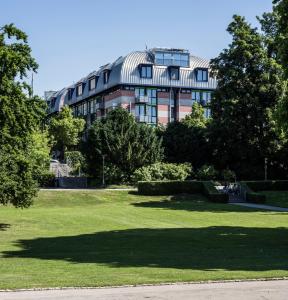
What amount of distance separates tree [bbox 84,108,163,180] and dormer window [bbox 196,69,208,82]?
3171cm

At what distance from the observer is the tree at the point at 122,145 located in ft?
197

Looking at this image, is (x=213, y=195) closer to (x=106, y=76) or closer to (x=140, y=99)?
(x=140, y=99)

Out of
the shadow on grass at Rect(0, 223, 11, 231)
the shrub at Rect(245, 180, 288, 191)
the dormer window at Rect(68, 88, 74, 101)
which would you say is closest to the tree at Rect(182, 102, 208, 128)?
the shrub at Rect(245, 180, 288, 191)

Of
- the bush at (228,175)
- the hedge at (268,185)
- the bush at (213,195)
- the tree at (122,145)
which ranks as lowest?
the bush at (213,195)

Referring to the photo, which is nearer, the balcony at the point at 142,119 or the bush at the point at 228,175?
the bush at the point at 228,175

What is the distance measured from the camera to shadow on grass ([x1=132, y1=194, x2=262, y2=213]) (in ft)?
143

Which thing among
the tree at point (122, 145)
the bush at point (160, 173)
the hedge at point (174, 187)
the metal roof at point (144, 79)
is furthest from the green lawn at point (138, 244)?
the metal roof at point (144, 79)

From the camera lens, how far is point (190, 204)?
4819 centimetres

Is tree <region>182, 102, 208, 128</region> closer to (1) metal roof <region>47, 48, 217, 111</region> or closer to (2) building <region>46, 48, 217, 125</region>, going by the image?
(2) building <region>46, 48, 217, 125</region>

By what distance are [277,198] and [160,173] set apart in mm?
12712

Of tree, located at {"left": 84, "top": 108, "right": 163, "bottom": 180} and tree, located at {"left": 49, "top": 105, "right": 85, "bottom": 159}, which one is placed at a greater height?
tree, located at {"left": 49, "top": 105, "right": 85, "bottom": 159}

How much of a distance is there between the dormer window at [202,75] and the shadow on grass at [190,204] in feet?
134

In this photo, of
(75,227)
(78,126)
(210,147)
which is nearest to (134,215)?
(75,227)

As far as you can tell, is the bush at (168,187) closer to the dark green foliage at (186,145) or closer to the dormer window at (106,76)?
the dark green foliage at (186,145)
